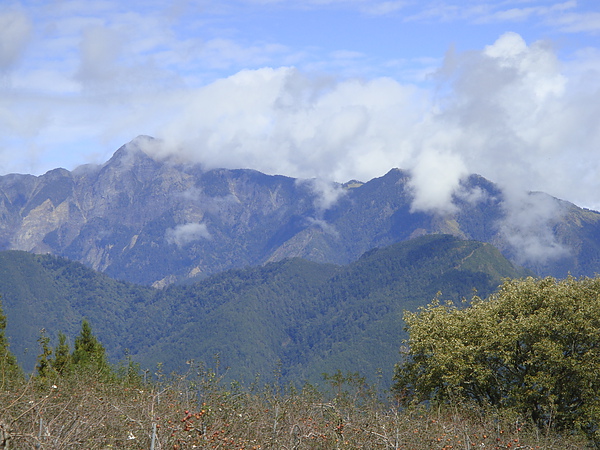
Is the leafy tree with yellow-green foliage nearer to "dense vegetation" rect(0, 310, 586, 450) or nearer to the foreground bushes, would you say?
"dense vegetation" rect(0, 310, 586, 450)

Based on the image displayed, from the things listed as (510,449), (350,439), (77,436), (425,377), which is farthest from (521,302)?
(77,436)

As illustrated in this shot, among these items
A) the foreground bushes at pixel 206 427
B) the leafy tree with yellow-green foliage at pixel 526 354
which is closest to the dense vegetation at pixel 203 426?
the foreground bushes at pixel 206 427

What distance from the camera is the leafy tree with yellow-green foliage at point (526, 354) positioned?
33.1 metres

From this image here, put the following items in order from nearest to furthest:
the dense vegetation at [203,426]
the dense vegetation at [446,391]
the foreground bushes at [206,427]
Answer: the dense vegetation at [203,426]
the foreground bushes at [206,427]
the dense vegetation at [446,391]

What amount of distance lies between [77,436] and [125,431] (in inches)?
60.3

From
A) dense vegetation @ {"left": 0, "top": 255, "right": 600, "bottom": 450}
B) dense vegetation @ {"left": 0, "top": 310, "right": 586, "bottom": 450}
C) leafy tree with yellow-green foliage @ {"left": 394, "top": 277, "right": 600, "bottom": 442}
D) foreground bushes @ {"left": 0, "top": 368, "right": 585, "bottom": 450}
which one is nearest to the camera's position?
dense vegetation @ {"left": 0, "top": 310, "right": 586, "bottom": 450}

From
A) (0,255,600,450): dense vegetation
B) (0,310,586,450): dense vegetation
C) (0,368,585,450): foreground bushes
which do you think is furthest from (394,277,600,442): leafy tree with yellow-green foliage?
(0,368,585,450): foreground bushes

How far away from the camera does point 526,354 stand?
1409 inches

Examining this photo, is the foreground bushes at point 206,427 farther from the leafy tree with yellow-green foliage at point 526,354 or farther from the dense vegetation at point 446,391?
the leafy tree with yellow-green foliage at point 526,354

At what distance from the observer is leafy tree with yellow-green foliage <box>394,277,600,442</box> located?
109ft

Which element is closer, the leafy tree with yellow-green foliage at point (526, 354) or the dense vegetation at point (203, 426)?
the dense vegetation at point (203, 426)

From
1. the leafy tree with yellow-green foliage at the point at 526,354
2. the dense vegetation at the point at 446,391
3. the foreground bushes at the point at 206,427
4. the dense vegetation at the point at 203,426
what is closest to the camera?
the dense vegetation at the point at 203,426

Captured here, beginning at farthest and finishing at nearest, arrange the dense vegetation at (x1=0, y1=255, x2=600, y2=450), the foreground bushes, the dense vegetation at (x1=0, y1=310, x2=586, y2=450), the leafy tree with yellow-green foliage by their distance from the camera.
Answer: the leafy tree with yellow-green foliage < the dense vegetation at (x1=0, y1=255, x2=600, y2=450) < the foreground bushes < the dense vegetation at (x1=0, y1=310, x2=586, y2=450)

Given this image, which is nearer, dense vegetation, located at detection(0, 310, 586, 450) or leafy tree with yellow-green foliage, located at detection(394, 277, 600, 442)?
dense vegetation, located at detection(0, 310, 586, 450)
